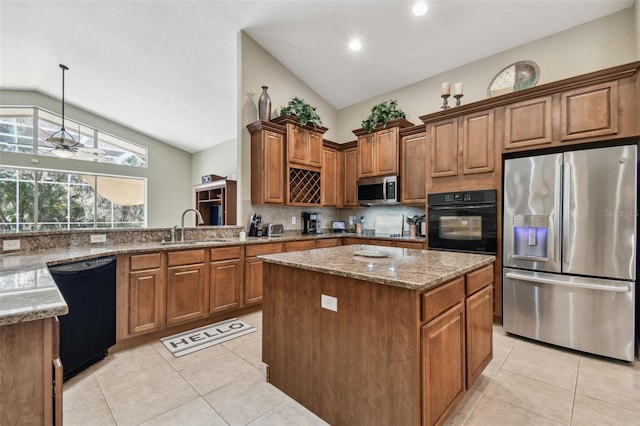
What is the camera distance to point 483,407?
5.87 feet

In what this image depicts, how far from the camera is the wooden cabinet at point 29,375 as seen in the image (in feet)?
2.77

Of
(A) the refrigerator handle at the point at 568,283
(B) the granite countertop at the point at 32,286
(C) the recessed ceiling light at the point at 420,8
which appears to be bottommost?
(A) the refrigerator handle at the point at 568,283

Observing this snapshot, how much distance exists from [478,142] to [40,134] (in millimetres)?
8289

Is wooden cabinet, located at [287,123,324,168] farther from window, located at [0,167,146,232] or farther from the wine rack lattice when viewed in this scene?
window, located at [0,167,146,232]

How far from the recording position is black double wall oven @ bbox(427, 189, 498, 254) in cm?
308

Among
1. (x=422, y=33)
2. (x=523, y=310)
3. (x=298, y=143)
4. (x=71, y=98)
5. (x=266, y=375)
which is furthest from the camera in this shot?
(x=71, y=98)

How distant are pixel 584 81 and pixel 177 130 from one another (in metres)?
7.67

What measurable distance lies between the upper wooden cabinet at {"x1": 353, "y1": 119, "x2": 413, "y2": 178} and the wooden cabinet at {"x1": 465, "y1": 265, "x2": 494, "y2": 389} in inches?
102

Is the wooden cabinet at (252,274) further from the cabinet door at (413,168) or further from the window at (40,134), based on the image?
the window at (40,134)

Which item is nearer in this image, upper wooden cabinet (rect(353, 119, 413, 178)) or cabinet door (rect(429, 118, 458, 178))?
cabinet door (rect(429, 118, 458, 178))

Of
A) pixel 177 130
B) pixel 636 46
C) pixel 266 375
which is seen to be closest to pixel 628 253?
pixel 636 46

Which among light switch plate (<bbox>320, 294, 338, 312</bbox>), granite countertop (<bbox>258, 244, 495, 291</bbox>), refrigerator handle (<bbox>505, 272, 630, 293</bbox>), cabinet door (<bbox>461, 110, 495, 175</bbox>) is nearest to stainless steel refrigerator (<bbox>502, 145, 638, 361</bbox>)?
refrigerator handle (<bbox>505, 272, 630, 293</bbox>)

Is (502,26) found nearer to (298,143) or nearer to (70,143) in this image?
(298,143)

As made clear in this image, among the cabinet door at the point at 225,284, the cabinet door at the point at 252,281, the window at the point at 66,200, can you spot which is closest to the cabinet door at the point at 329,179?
the cabinet door at the point at 252,281
